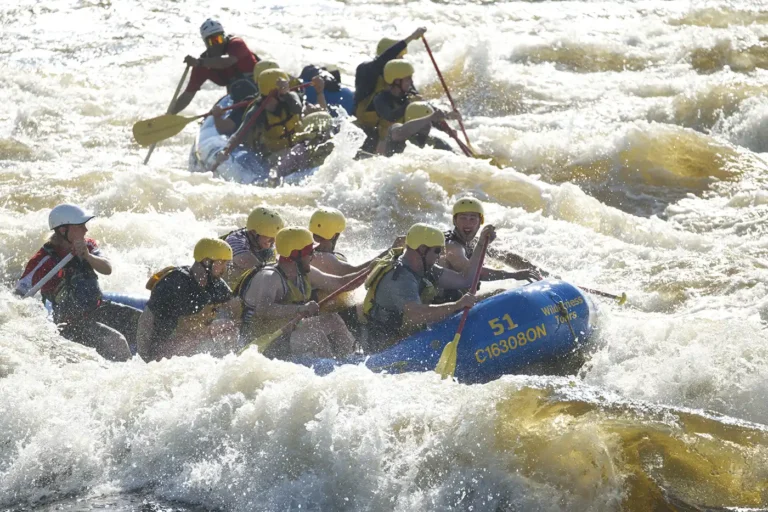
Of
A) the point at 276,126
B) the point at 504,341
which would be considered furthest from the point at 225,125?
the point at 504,341

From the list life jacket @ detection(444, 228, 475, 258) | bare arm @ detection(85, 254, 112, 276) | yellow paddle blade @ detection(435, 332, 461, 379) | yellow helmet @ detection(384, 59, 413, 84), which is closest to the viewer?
yellow paddle blade @ detection(435, 332, 461, 379)

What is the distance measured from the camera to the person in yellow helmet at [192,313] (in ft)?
25.4

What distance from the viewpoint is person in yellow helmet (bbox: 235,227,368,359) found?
301 inches

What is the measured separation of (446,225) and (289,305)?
14.8 feet

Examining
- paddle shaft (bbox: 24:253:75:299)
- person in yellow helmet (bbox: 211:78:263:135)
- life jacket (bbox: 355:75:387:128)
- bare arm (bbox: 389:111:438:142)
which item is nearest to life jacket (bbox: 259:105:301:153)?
person in yellow helmet (bbox: 211:78:263:135)

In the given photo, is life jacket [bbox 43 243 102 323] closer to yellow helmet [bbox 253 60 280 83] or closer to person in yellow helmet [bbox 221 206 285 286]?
person in yellow helmet [bbox 221 206 285 286]

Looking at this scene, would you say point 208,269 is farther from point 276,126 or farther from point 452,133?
point 452,133

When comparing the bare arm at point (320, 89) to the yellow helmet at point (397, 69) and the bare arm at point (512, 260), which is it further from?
the bare arm at point (512, 260)

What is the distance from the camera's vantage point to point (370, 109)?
12.9m

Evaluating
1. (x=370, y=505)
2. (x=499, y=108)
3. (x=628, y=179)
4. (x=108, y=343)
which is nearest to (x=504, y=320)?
(x=370, y=505)

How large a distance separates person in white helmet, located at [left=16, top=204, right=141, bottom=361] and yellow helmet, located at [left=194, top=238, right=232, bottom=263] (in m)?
0.96

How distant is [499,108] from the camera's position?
1706cm

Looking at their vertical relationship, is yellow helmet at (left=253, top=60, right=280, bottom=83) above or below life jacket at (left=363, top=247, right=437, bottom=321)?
below

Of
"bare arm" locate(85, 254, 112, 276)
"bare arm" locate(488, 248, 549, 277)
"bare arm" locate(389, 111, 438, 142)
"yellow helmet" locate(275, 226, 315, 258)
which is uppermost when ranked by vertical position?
"yellow helmet" locate(275, 226, 315, 258)
